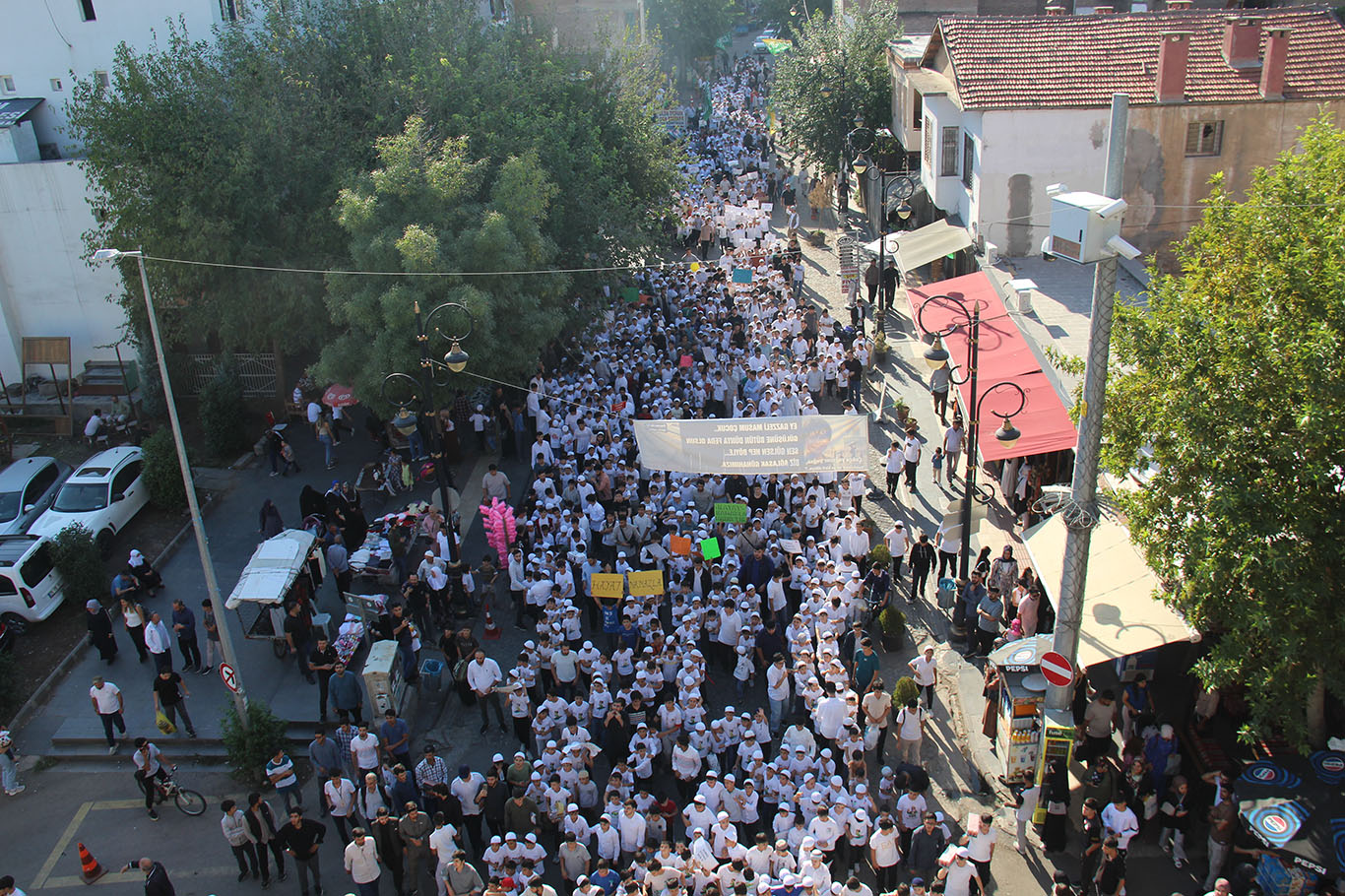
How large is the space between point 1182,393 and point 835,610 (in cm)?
629

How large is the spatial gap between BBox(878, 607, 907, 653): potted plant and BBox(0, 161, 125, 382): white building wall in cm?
2043

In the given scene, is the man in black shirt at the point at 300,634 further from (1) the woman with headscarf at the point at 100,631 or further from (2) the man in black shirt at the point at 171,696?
(1) the woman with headscarf at the point at 100,631

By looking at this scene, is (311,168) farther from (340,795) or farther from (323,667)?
(340,795)

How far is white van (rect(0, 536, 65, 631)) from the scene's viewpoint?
62.9 ft

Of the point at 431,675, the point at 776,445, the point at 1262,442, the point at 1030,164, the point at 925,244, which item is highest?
the point at 1262,442

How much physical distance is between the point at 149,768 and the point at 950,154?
85.2 feet

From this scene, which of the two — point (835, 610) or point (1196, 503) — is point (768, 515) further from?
point (1196, 503)

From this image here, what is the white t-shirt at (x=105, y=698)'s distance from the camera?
1598 centimetres

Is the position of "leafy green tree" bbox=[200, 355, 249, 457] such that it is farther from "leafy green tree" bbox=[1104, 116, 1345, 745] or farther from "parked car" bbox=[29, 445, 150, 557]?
"leafy green tree" bbox=[1104, 116, 1345, 745]

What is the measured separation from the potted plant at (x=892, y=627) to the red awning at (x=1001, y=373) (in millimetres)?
3756

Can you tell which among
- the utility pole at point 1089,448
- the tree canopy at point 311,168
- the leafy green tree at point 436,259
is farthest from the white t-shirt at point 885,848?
the tree canopy at point 311,168

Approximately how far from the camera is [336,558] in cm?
1897

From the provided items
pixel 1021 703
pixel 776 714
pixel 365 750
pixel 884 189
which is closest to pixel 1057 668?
pixel 1021 703

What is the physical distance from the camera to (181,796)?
15.3m
